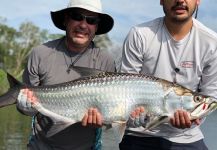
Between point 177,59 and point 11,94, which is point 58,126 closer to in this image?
point 11,94

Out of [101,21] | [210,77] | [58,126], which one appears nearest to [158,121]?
[210,77]

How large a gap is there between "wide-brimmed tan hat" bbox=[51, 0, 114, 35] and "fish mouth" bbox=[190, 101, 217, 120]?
1.65m

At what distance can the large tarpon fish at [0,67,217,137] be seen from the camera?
5375 millimetres

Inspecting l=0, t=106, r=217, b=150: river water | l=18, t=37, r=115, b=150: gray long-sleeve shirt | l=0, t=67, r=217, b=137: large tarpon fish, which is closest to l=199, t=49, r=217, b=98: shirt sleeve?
l=0, t=67, r=217, b=137: large tarpon fish

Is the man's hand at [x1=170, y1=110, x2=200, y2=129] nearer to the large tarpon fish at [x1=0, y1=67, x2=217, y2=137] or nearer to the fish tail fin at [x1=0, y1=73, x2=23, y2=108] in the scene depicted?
the large tarpon fish at [x1=0, y1=67, x2=217, y2=137]

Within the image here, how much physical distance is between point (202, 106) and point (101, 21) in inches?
68.3

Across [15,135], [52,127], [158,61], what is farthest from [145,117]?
[15,135]

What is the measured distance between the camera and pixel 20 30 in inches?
3150

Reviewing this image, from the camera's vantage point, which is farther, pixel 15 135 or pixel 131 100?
pixel 15 135

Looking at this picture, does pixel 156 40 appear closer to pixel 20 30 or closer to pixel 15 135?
pixel 15 135

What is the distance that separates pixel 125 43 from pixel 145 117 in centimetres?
103

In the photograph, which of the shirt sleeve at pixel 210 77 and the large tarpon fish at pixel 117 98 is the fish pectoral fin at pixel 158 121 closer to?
the large tarpon fish at pixel 117 98

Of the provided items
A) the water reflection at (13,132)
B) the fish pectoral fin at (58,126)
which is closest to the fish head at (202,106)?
the fish pectoral fin at (58,126)

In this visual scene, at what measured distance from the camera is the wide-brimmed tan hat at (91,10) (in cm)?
597
